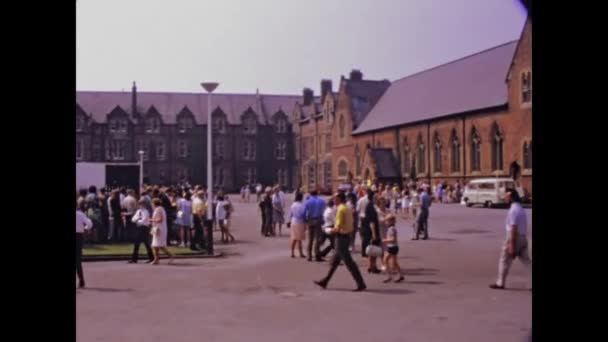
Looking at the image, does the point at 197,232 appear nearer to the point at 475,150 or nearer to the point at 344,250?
the point at 344,250

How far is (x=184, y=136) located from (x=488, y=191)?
55338 millimetres

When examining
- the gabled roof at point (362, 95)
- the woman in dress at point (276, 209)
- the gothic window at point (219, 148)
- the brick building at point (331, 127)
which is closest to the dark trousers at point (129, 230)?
the woman in dress at point (276, 209)

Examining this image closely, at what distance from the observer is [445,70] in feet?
221

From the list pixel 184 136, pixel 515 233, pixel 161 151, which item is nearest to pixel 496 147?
pixel 515 233

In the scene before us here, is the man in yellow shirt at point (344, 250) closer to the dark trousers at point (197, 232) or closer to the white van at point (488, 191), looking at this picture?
the dark trousers at point (197, 232)

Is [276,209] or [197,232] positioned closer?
[197,232]

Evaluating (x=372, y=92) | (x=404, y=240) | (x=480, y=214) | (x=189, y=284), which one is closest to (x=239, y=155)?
(x=372, y=92)

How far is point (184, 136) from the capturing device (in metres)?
92.7

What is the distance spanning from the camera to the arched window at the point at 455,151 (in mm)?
56094

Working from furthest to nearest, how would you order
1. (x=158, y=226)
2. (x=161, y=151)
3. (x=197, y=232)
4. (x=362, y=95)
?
1. (x=161, y=151)
2. (x=362, y=95)
3. (x=197, y=232)
4. (x=158, y=226)

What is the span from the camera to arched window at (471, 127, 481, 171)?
2101 inches

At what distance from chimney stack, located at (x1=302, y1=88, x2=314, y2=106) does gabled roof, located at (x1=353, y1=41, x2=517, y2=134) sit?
2036 centimetres
